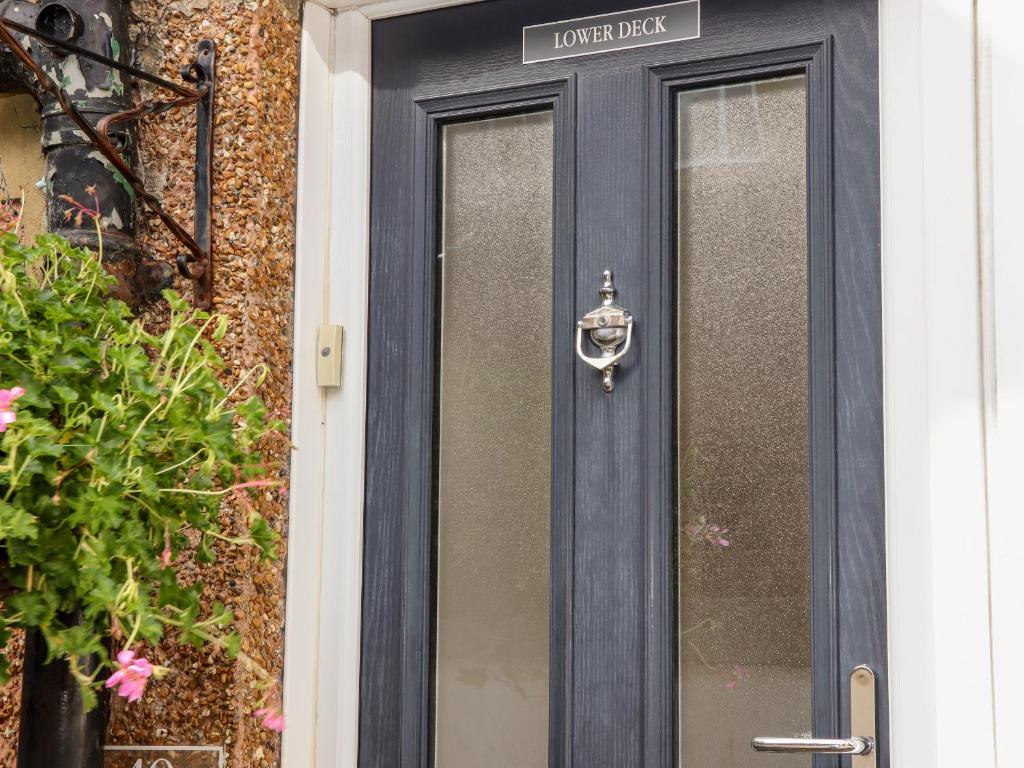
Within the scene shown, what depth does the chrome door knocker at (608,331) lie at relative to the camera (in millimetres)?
1917

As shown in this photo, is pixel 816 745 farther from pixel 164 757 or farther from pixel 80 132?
pixel 80 132

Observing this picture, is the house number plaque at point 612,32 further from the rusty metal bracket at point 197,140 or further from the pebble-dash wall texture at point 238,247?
the rusty metal bracket at point 197,140

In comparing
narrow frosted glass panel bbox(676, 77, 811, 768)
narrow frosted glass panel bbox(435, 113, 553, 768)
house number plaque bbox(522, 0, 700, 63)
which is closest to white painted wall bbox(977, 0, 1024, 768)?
narrow frosted glass panel bbox(676, 77, 811, 768)

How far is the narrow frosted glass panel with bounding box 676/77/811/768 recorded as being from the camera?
1.81 metres

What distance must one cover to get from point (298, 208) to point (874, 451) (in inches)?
44.4

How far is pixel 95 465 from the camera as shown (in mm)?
1331

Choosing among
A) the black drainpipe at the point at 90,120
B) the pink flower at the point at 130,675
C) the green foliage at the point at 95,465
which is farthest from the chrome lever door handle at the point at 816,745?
the black drainpipe at the point at 90,120

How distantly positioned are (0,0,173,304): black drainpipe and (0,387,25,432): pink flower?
70cm

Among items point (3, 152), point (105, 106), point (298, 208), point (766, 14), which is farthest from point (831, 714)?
point (3, 152)

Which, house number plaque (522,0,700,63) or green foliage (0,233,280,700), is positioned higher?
house number plaque (522,0,700,63)

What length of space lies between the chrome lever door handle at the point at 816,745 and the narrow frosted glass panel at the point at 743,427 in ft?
0.09

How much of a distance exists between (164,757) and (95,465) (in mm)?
825

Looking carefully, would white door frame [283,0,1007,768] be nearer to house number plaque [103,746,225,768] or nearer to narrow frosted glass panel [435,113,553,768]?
house number plaque [103,746,225,768]

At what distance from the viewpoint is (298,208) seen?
6.86ft
